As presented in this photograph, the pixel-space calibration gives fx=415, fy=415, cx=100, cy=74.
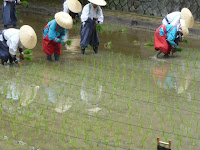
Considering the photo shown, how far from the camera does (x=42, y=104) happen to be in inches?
232

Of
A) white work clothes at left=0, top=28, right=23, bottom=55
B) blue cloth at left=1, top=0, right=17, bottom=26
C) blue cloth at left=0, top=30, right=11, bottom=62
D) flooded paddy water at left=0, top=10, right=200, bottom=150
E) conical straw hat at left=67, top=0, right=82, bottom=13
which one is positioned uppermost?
conical straw hat at left=67, top=0, right=82, bottom=13

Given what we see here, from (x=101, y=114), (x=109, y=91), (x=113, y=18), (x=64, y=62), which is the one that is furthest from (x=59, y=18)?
(x=113, y=18)

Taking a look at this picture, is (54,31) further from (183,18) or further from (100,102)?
(183,18)

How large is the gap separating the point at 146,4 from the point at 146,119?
9.37 m

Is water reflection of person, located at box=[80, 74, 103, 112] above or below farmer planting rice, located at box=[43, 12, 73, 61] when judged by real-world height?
below

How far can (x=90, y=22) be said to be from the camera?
8.98m

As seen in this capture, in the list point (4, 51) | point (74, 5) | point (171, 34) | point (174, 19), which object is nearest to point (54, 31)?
point (4, 51)

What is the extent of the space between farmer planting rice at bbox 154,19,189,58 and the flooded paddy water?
0.30 metres

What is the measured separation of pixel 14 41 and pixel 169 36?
3.31 m

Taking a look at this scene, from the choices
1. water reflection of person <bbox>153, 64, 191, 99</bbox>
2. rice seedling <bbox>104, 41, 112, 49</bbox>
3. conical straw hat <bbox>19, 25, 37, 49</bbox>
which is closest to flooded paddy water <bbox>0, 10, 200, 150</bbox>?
water reflection of person <bbox>153, 64, 191, 99</bbox>

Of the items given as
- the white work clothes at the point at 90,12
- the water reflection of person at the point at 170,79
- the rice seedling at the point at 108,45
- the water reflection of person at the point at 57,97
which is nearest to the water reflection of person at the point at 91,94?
the water reflection of person at the point at 57,97

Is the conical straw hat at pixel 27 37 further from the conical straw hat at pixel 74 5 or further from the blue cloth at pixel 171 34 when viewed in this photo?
the blue cloth at pixel 171 34

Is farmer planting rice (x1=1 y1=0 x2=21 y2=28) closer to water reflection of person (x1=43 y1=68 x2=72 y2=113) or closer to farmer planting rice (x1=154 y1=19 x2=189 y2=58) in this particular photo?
farmer planting rice (x1=154 y1=19 x2=189 y2=58)

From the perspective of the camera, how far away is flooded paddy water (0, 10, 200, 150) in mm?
4887
